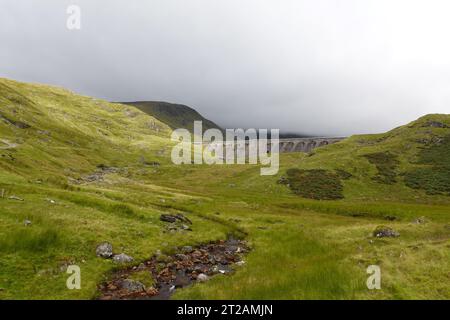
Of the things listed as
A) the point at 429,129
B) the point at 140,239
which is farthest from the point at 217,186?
the point at 429,129

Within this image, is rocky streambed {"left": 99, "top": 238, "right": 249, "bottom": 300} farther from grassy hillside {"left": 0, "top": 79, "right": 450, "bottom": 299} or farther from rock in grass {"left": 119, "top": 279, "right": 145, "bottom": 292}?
grassy hillside {"left": 0, "top": 79, "right": 450, "bottom": 299}

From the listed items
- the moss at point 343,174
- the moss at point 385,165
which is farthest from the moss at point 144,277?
the moss at point 385,165

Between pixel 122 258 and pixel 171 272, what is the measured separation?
4.04 metres

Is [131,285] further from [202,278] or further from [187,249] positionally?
[187,249]

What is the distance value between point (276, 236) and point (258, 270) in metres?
15.5

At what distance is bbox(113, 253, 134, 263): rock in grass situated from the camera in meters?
24.7

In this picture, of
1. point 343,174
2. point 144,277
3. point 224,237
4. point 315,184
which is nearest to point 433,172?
point 343,174

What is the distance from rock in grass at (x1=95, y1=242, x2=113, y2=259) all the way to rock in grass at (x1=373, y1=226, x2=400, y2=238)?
90.4 feet

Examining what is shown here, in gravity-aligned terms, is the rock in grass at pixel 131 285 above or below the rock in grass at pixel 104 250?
below

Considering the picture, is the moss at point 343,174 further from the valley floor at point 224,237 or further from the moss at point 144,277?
the moss at point 144,277

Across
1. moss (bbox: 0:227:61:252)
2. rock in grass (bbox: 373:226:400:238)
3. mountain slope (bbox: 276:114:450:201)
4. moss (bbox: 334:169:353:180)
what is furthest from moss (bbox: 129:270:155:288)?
moss (bbox: 334:169:353:180)

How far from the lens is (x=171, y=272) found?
80.7ft

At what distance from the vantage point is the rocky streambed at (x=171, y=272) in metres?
20.2
